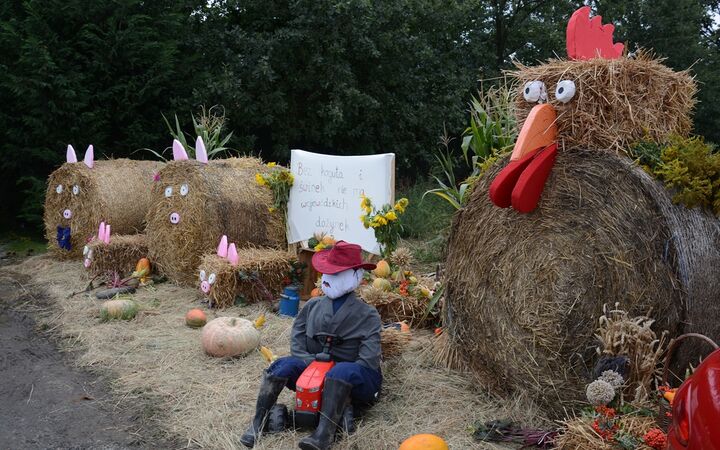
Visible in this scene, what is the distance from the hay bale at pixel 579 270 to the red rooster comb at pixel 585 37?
0.67 m

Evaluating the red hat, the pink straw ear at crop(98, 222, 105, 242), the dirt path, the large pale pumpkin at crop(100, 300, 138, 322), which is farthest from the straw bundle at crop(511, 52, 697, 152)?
the pink straw ear at crop(98, 222, 105, 242)

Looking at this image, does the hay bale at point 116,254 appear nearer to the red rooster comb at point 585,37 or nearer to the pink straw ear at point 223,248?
the pink straw ear at point 223,248

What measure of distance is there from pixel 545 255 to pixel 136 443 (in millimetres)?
2605

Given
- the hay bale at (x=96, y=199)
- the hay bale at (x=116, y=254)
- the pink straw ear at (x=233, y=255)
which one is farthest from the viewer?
the hay bale at (x=96, y=199)

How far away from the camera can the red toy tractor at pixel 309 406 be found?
361cm

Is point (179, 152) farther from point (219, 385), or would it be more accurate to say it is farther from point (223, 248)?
point (219, 385)

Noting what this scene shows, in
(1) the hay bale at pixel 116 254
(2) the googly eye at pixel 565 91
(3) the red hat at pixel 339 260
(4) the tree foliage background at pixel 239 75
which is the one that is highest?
(4) the tree foliage background at pixel 239 75

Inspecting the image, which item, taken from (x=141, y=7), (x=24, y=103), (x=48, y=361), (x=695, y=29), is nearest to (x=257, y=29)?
(x=141, y=7)

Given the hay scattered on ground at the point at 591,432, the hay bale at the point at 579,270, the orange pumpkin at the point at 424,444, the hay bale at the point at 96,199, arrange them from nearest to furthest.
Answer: the hay scattered on ground at the point at 591,432
the orange pumpkin at the point at 424,444
the hay bale at the point at 579,270
the hay bale at the point at 96,199

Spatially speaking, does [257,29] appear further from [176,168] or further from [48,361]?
[48,361]

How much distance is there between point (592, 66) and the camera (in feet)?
11.9

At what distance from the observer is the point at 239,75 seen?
1228 centimetres

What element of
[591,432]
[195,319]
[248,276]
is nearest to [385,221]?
[248,276]

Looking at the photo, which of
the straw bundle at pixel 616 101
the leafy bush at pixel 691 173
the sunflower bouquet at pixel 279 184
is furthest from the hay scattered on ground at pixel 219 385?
the straw bundle at pixel 616 101
